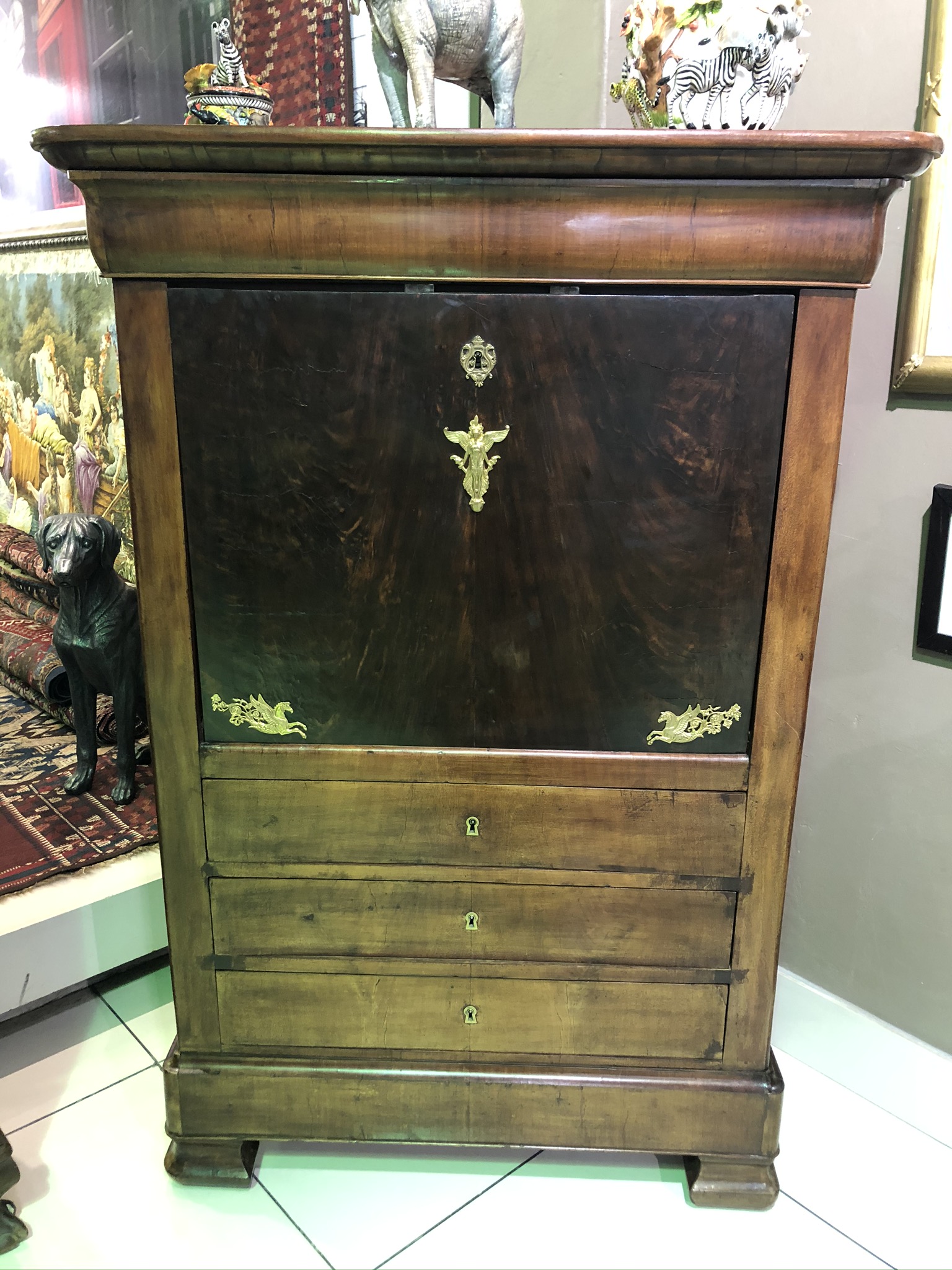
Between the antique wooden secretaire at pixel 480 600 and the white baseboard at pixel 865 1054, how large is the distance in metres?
0.35

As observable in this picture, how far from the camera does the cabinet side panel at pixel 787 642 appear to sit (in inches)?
43.2

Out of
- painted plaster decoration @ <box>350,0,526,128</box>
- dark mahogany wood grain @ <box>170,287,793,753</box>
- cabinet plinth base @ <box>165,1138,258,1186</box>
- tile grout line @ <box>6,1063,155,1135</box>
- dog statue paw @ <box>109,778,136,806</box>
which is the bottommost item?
tile grout line @ <box>6,1063,155,1135</box>

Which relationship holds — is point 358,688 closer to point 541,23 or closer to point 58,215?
point 541,23

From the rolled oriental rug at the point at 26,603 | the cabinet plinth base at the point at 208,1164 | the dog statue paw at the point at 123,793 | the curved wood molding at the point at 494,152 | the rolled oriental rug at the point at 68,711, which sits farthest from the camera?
the rolled oriental rug at the point at 26,603

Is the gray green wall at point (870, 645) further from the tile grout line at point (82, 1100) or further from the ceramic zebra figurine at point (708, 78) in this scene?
the tile grout line at point (82, 1100)

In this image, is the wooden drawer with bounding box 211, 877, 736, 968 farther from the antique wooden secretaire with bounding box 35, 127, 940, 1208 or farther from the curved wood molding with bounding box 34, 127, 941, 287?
the curved wood molding with bounding box 34, 127, 941, 287

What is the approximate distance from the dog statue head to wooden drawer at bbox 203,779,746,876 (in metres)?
0.70

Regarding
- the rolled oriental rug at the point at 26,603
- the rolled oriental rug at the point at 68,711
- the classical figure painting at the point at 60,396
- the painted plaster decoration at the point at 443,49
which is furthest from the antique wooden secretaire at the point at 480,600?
the rolled oriental rug at the point at 26,603

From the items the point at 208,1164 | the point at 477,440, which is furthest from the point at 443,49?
the point at 208,1164

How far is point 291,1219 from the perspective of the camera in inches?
56.8

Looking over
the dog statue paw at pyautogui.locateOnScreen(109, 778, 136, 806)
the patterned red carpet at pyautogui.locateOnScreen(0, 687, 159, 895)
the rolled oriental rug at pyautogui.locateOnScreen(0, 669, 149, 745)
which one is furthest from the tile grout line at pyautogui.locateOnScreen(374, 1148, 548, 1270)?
the rolled oriental rug at pyautogui.locateOnScreen(0, 669, 149, 745)

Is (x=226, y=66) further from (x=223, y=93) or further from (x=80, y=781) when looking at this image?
(x=80, y=781)

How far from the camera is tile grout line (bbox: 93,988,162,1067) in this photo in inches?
69.3

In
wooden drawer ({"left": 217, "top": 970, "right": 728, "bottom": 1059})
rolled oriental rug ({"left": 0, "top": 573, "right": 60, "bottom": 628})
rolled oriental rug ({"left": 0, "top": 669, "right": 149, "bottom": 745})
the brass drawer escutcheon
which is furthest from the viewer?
rolled oriental rug ({"left": 0, "top": 573, "right": 60, "bottom": 628})
